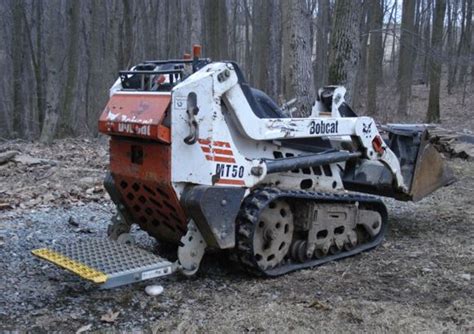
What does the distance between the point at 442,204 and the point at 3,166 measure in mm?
7036

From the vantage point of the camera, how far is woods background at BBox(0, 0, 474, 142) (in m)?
9.82

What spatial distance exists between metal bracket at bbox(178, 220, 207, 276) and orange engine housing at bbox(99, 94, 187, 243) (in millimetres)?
147

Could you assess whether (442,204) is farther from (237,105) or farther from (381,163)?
(237,105)

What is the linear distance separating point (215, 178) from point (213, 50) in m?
12.3

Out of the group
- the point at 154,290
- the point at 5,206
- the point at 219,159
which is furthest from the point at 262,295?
the point at 5,206

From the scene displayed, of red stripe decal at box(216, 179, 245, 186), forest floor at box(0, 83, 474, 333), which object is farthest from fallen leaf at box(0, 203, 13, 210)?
red stripe decal at box(216, 179, 245, 186)

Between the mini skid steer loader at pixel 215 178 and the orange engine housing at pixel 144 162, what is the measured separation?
0.01 m

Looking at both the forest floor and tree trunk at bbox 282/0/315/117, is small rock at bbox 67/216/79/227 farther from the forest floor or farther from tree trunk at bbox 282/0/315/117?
tree trunk at bbox 282/0/315/117

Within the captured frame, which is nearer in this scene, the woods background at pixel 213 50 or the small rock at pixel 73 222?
the small rock at pixel 73 222

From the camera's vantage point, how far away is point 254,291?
16.3 ft

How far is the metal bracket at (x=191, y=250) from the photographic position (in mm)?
4906

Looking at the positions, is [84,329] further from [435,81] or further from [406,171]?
[435,81]

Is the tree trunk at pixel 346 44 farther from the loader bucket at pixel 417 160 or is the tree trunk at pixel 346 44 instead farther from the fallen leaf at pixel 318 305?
the fallen leaf at pixel 318 305

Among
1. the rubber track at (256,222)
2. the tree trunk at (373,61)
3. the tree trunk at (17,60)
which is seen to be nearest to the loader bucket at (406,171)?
the rubber track at (256,222)
